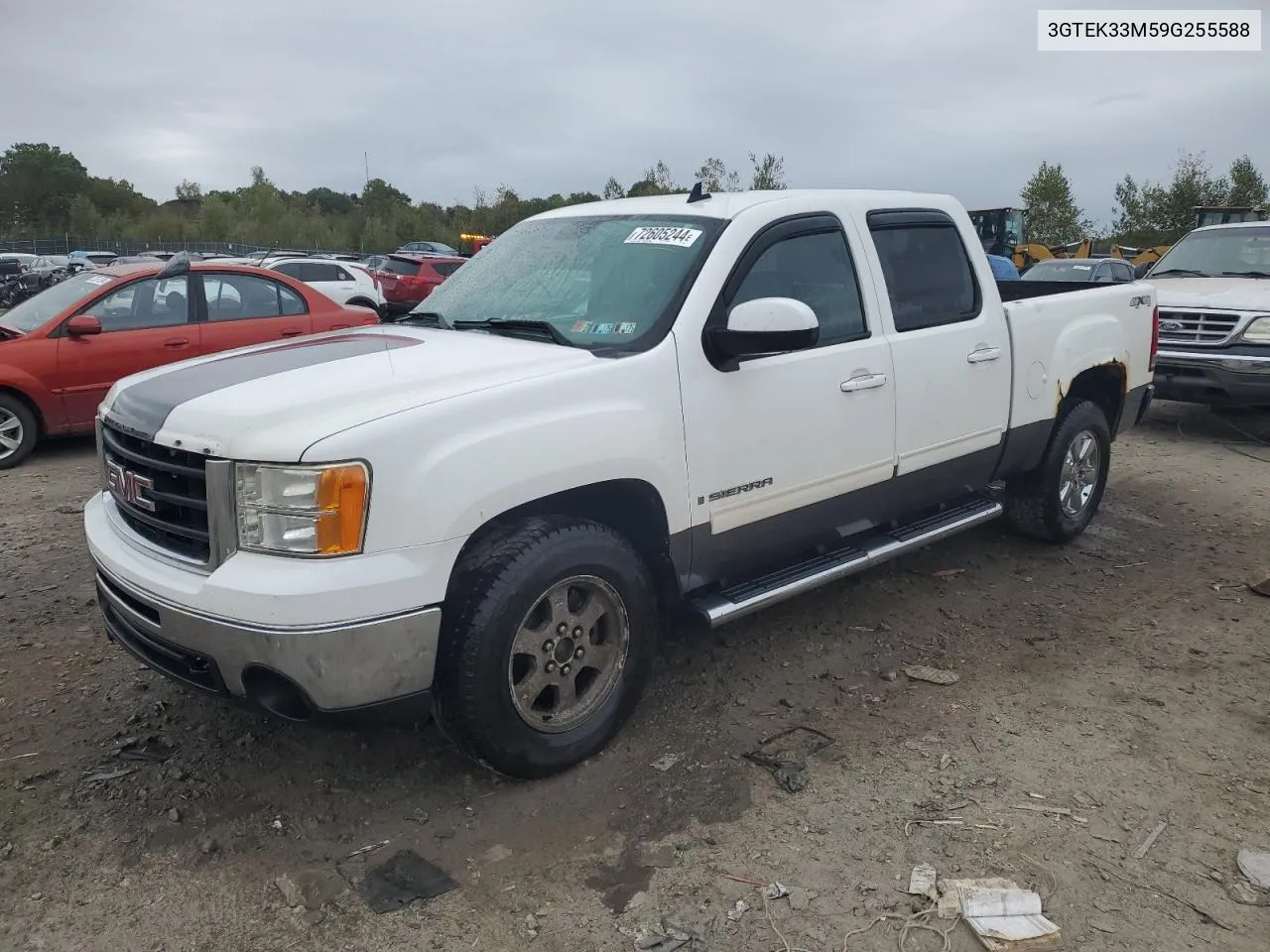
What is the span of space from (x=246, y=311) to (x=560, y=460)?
6528 mm

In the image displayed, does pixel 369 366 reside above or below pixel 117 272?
below

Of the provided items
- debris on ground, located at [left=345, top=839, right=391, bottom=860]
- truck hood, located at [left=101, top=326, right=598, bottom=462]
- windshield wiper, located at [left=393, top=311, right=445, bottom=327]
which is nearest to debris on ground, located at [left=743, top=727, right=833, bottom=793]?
debris on ground, located at [left=345, top=839, right=391, bottom=860]

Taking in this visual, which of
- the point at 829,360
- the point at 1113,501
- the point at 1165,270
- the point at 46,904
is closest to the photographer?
the point at 46,904

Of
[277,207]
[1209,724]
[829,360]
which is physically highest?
[277,207]

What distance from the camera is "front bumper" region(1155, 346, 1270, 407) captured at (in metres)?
8.49

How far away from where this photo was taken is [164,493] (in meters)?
3.08

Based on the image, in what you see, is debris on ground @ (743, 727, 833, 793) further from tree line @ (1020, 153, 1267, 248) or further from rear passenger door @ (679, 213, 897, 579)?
tree line @ (1020, 153, 1267, 248)

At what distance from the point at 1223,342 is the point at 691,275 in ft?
23.4

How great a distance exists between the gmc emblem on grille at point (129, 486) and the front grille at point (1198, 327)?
884cm

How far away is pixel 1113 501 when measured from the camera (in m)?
6.90

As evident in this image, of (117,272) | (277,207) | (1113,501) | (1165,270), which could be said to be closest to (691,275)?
(1113,501)

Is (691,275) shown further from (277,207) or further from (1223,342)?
(277,207)

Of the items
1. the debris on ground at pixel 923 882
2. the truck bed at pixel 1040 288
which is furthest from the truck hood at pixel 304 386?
the truck bed at pixel 1040 288

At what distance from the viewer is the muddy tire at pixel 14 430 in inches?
301
